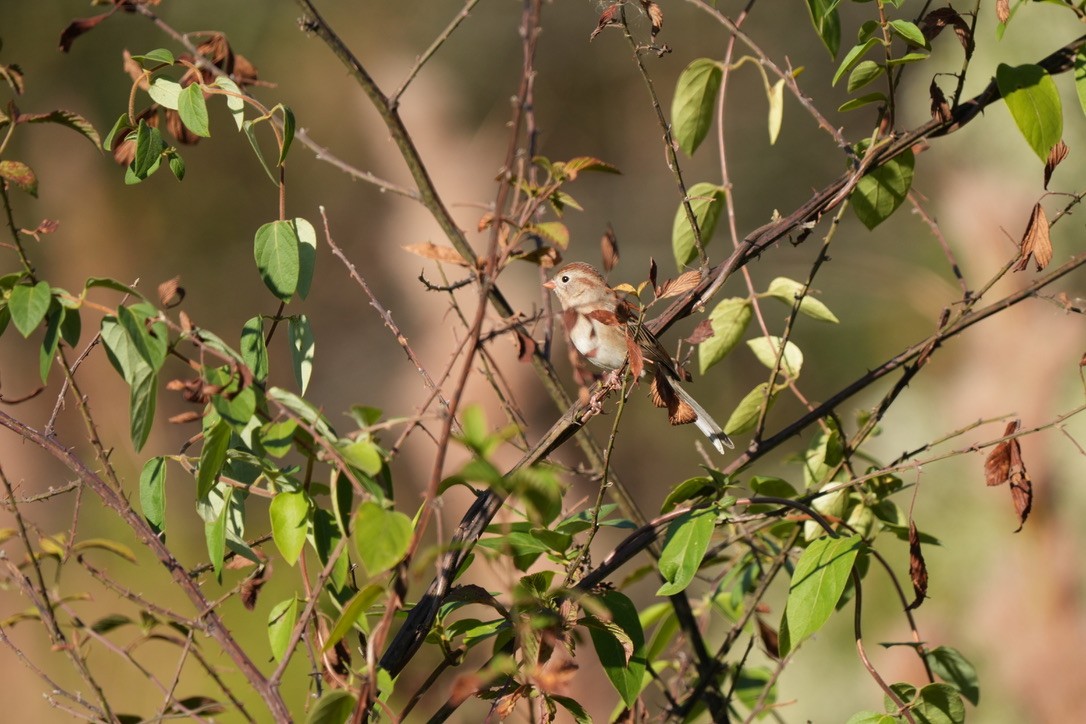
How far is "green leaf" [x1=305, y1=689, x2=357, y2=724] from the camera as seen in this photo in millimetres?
1040

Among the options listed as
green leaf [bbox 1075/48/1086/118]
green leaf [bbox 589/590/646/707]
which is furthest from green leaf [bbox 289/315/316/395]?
green leaf [bbox 1075/48/1086/118]

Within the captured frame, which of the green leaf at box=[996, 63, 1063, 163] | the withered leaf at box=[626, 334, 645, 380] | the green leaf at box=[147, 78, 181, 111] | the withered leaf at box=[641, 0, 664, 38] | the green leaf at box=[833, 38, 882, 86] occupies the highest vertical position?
the withered leaf at box=[641, 0, 664, 38]

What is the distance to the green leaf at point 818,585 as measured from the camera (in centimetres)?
125

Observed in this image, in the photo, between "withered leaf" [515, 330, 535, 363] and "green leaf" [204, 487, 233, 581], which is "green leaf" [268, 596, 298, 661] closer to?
"green leaf" [204, 487, 233, 581]

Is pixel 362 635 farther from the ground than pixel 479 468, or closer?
closer

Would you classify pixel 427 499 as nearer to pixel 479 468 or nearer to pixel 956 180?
pixel 479 468

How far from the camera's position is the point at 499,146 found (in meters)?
6.55

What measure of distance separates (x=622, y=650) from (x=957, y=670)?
2.33 feet

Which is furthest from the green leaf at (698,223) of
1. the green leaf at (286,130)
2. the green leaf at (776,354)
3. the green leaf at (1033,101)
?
the green leaf at (286,130)

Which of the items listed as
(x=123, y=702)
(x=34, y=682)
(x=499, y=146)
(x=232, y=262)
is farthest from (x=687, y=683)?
(x=232, y=262)

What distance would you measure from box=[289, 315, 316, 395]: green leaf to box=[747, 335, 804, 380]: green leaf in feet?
2.70

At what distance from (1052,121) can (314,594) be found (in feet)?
3.93

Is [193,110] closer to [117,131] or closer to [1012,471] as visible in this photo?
[117,131]

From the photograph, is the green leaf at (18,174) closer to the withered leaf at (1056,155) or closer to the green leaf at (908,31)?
the green leaf at (908,31)
